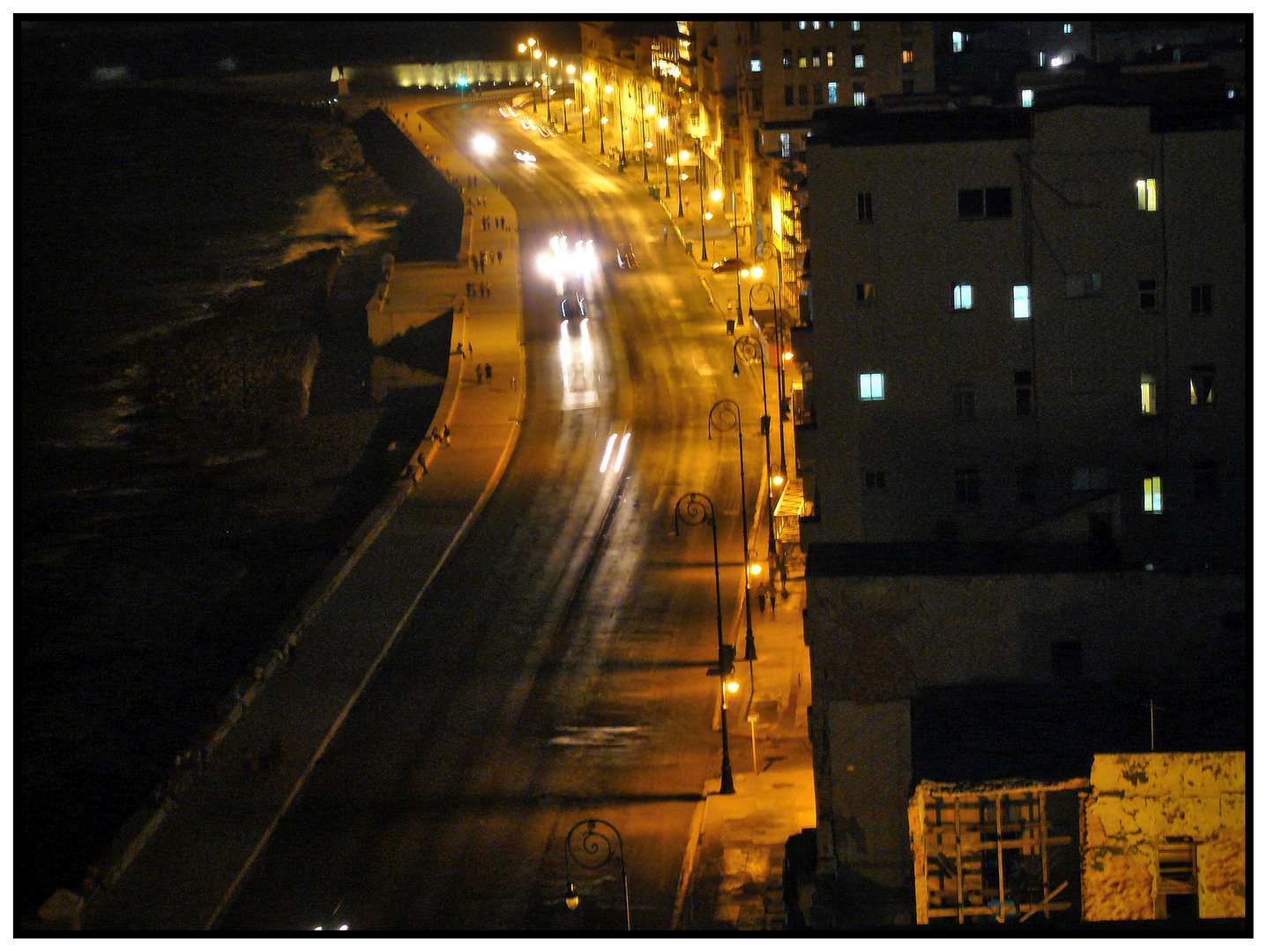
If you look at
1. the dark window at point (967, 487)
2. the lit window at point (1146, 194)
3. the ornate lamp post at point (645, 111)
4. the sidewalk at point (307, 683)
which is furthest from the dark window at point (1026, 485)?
the ornate lamp post at point (645, 111)

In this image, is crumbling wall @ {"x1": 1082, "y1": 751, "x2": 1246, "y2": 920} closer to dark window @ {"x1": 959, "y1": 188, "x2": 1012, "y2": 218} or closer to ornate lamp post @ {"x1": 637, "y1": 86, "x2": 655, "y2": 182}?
dark window @ {"x1": 959, "y1": 188, "x2": 1012, "y2": 218}

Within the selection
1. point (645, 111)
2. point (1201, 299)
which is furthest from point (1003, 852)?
Result: point (645, 111)

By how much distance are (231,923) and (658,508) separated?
32.3m

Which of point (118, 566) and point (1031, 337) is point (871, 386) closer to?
point (1031, 337)

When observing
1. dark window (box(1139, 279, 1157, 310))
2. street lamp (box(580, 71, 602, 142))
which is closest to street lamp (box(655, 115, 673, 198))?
street lamp (box(580, 71, 602, 142))

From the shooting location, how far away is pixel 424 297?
4412 inches

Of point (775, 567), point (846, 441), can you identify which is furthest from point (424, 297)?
point (846, 441)

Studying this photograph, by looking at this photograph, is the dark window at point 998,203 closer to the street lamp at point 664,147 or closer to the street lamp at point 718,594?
the street lamp at point 718,594

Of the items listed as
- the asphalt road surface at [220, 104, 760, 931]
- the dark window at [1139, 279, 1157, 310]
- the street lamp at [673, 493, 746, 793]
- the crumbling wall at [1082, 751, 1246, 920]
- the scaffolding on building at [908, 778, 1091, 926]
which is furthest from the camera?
the street lamp at [673, 493, 746, 793]

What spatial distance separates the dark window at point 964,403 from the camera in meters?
49.7

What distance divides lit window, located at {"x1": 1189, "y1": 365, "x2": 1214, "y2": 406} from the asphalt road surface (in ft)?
51.4

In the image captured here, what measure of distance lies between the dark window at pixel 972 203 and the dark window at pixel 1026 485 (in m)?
6.67

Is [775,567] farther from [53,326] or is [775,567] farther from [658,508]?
[53,326]

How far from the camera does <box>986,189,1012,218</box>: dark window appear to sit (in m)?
48.6
